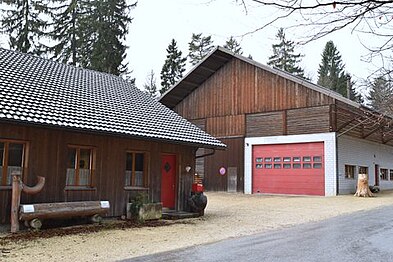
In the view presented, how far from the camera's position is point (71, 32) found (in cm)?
3456

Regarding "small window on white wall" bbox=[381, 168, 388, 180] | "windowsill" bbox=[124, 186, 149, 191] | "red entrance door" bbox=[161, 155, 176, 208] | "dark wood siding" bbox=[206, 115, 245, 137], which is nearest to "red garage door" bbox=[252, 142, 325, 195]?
"dark wood siding" bbox=[206, 115, 245, 137]

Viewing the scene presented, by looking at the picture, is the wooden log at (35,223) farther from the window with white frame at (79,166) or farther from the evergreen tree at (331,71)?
the evergreen tree at (331,71)

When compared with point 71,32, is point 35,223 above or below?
below

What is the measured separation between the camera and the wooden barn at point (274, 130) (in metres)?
24.2

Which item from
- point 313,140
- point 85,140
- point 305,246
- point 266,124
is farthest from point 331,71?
point 305,246

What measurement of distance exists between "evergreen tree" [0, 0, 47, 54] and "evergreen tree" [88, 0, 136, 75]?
14.0 feet

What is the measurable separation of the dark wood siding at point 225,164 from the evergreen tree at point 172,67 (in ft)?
73.0

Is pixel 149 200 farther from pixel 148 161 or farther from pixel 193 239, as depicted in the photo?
pixel 193 239

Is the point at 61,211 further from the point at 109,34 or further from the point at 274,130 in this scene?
the point at 109,34

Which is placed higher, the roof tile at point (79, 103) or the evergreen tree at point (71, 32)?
the evergreen tree at point (71, 32)

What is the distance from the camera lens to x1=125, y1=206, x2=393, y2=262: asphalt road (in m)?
7.46

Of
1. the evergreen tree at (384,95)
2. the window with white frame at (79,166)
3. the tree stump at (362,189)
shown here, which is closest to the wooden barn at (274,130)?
the tree stump at (362,189)

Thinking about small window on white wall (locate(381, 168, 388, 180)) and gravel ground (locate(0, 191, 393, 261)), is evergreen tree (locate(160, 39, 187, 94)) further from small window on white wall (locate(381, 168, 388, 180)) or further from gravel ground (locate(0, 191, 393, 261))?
gravel ground (locate(0, 191, 393, 261))

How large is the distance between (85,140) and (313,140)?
15.9 metres
